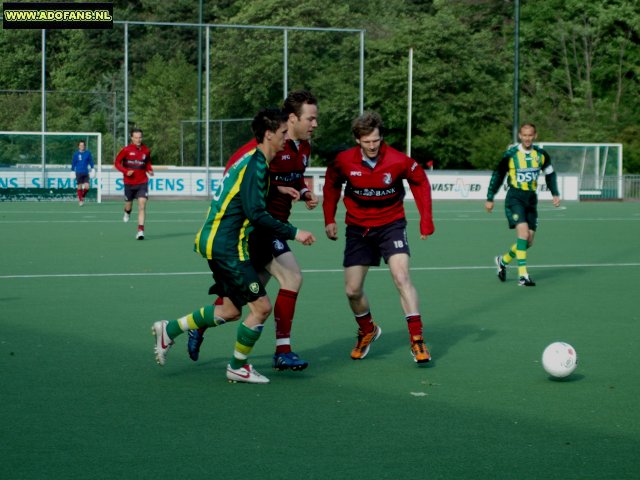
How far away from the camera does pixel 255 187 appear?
23.7 ft


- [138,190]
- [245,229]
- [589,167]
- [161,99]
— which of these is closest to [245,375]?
[245,229]

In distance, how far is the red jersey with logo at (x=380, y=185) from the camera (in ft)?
27.7

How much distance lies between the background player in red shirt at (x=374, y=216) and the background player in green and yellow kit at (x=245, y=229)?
1099 mm

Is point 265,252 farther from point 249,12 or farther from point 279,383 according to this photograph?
point 249,12

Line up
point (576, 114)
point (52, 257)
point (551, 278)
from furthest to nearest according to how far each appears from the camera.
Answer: point (576, 114) → point (52, 257) → point (551, 278)

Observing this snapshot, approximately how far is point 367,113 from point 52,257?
31.5 ft

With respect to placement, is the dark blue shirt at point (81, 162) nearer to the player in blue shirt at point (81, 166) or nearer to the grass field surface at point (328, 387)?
the player in blue shirt at point (81, 166)

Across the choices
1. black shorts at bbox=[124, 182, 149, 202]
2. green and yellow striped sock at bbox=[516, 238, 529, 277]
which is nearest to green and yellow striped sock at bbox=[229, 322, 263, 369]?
green and yellow striped sock at bbox=[516, 238, 529, 277]

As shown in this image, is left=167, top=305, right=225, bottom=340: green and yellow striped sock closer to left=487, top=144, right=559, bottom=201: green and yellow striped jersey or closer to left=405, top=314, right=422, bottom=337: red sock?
left=405, top=314, right=422, bottom=337: red sock

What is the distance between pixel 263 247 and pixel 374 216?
92 cm

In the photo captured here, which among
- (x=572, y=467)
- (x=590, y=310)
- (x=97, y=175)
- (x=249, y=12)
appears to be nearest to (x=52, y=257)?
(x=590, y=310)

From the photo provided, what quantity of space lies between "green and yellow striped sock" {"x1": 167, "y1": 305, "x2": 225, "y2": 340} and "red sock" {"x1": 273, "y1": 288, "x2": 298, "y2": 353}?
504 millimetres

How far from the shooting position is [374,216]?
8539 millimetres

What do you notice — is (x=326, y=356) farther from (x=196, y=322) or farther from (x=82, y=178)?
(x=82, y=178)
